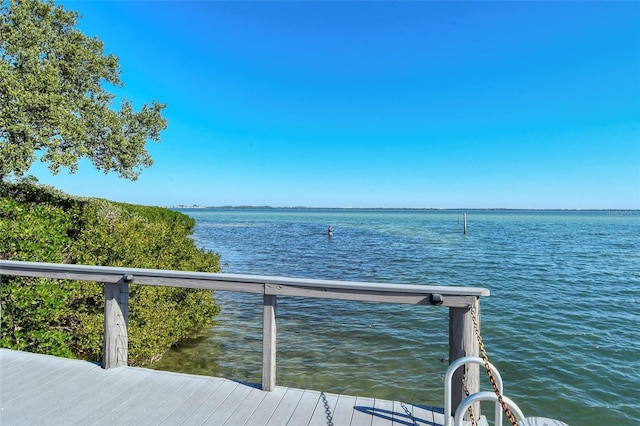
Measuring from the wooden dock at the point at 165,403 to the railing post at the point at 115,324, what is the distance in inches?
5.2

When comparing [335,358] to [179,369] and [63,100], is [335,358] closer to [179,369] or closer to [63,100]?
[179,369]

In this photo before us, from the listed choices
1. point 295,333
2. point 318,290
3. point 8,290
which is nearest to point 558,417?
point 318,290

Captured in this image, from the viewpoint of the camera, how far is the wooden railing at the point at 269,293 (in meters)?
3.01

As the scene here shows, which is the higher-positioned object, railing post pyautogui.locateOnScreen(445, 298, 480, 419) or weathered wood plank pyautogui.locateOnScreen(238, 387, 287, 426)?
railing post pyautogui.locateOnScreen(445, 298, 480, 419)

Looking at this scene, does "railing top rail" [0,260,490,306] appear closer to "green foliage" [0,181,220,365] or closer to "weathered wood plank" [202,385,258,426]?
"weathered wood plank" [202,385,258,426]

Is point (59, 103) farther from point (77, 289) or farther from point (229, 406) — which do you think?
point (229, 406)

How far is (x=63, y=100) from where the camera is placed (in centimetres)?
757

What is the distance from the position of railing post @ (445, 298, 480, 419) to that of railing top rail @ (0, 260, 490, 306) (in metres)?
0.14

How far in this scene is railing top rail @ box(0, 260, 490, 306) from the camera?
10.1ft

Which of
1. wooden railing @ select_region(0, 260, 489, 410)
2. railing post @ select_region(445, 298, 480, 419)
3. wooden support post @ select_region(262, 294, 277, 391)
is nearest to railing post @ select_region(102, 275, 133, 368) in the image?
wooden railing @ select_region(0, 260, 489, 410)

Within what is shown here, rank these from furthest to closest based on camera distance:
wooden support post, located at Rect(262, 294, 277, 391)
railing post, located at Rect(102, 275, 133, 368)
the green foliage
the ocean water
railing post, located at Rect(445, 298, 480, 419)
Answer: the ocean water < the green foliage < railing post, located at Rect(102, 275, 133, 368) < wooden support post, located at Rect(262, 294, 277, 391) < railing post, located at Rect(445, 298, 480, 419)

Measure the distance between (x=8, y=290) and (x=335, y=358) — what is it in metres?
5.57

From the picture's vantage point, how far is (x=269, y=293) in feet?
11.4

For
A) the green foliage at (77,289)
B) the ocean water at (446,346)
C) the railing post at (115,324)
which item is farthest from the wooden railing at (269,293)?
the ocean water at (446,346)
